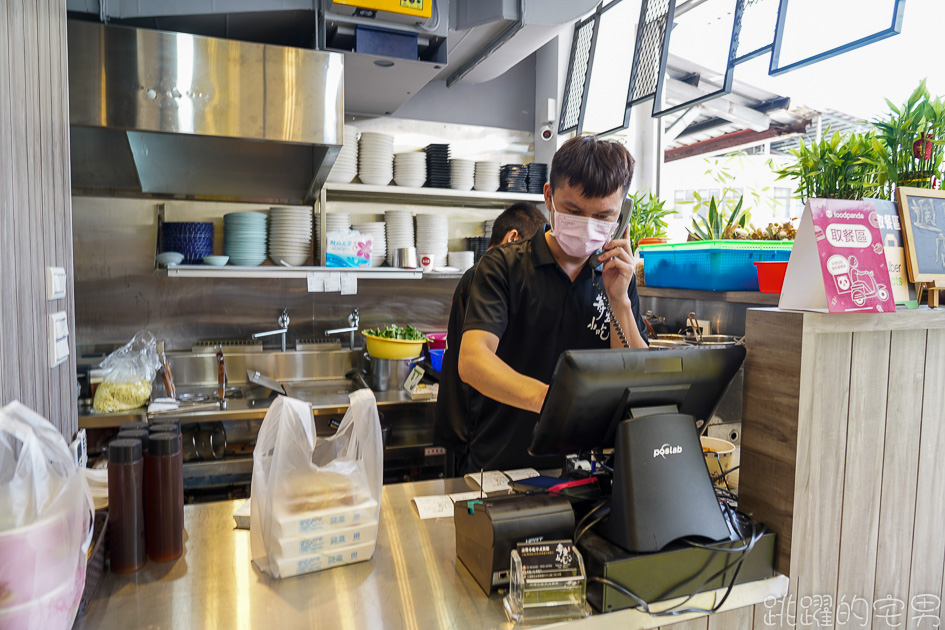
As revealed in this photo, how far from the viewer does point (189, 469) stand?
8.52 ft

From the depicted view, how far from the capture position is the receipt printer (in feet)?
3.28

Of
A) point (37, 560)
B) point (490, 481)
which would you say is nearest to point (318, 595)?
point (37, 560)

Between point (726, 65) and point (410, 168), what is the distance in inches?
71.2

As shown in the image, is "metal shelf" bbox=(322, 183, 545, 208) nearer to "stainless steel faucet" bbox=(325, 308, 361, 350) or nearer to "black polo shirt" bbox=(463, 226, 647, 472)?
"stainless steel faucet" bbox=(325, 308, 361, 350)

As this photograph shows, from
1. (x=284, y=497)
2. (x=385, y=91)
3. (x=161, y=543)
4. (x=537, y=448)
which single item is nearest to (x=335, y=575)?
(x=284, y=497)

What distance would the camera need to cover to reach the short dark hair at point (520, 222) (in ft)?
8.80

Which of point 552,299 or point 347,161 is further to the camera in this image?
point 347,161

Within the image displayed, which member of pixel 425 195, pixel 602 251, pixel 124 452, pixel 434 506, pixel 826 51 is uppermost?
pixel 826 51

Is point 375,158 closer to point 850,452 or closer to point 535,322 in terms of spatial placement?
point 535,322

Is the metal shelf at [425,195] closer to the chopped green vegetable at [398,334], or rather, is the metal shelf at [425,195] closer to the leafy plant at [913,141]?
the chopped green vegetable at [398,334]

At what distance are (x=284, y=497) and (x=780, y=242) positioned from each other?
1.71 m

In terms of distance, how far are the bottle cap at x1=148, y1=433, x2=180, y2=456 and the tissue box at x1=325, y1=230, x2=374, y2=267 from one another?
2299 mm

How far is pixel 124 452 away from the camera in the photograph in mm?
1035

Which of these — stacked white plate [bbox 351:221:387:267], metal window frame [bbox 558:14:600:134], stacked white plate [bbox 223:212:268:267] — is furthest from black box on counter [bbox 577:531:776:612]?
metal window frame [bbox 558:14:600:134]
